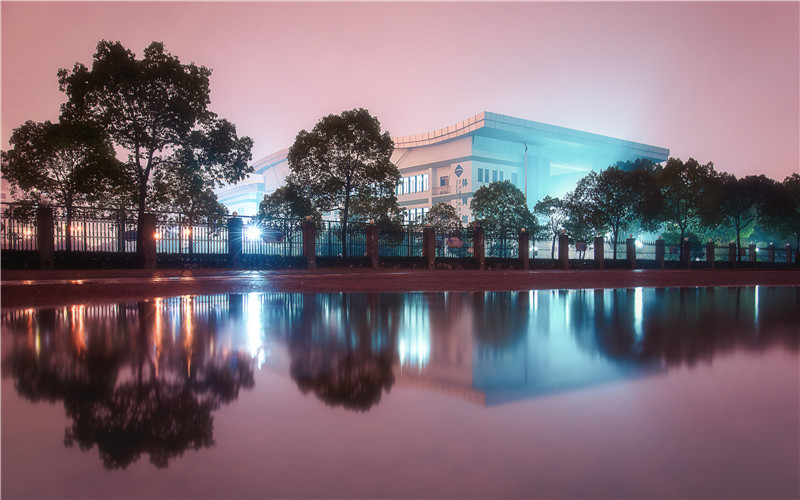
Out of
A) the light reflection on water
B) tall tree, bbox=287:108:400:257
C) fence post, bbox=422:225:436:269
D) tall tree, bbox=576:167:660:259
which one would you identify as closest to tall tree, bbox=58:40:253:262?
tall tree, bbox=287:108:400:257

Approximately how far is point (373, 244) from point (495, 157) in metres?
31.4

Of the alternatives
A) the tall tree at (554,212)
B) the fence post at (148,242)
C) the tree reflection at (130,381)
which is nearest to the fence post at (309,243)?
the fence post at (148,242)

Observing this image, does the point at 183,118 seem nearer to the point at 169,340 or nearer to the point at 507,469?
the point at 169,340

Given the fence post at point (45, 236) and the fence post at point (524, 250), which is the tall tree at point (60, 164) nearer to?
the fence post at point (45, 236)

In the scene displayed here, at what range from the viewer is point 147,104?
63.4ft

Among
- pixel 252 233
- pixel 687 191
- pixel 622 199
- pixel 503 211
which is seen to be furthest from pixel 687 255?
pixel 252 233

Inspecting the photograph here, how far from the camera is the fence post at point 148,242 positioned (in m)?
19.0

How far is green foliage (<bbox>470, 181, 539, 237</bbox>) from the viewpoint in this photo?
34.2m

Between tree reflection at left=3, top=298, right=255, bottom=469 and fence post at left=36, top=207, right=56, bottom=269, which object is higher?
fence post at left=36, top=207, right=56, bottom=269

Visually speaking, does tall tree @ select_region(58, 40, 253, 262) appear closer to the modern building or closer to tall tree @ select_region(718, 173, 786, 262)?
the modern building

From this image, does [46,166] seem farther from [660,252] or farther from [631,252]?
[660,252]

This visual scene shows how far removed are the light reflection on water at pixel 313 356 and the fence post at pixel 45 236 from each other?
47.6 ft

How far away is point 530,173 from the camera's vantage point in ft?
180

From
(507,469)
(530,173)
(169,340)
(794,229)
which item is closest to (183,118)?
(169,340)
